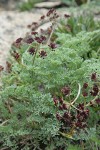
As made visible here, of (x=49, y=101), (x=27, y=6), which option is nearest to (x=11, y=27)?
(x=27, y=6)

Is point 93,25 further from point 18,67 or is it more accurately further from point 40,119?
point 40,119

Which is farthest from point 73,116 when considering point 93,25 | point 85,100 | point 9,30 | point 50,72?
point 9,30

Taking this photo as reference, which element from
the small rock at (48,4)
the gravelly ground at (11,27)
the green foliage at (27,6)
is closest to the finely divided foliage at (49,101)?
the gravelly ground at (11,27)

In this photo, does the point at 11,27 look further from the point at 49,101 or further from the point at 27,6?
the point at 49,101

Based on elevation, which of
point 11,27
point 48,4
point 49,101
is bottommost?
point 49,101

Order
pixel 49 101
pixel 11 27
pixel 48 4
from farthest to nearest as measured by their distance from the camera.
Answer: pixel 48 4 → pixel 11 27 → pixel 49 101

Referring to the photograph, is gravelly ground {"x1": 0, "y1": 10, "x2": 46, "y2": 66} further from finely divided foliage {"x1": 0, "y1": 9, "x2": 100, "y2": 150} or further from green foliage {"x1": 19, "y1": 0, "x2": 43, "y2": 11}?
finely divided foliage {"x1": 0, "y1": 9, "x2": 100, "y2": 150}

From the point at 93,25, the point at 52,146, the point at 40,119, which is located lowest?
the point at 52,146

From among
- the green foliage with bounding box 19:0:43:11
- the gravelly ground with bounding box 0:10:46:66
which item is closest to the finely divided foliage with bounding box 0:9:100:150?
the gravelly ground with bounding box 0:10:46:66

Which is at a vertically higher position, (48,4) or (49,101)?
(48,4)
